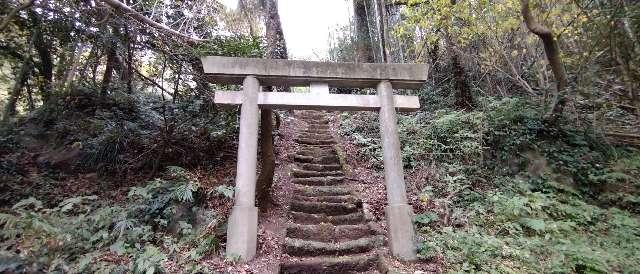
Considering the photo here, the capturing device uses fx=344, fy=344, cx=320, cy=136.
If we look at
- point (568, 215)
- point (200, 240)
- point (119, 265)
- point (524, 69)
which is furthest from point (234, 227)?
point (524, 69)

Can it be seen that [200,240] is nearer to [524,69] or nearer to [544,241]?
[544,241]

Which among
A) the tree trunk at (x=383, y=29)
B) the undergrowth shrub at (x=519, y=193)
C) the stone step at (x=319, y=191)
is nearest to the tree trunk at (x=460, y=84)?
the undergrowth shrub at (x=519, y=193)

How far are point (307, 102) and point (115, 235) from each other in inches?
124

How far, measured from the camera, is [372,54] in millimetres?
13852

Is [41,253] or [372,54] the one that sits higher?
[372,54]

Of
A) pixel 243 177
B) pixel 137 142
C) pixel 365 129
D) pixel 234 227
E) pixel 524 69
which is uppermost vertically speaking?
pixel 524 69

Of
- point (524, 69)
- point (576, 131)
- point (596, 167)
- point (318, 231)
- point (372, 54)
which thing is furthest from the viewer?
point (372, 54)

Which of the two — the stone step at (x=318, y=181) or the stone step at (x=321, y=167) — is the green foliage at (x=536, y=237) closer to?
the stone step at (x=318, y=181)

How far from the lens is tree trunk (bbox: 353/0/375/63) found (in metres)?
13.9

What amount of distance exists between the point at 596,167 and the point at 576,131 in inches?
40.4

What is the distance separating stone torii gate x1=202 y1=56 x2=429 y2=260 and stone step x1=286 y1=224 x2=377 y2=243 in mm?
714

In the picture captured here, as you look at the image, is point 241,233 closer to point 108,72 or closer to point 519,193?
point 519,193

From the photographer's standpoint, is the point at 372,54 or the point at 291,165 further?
the point at 372,54

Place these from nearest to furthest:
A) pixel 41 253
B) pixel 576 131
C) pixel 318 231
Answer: pixel 41 253 < pixel 318 231 < pixel 576 131
